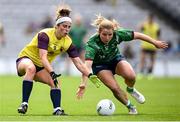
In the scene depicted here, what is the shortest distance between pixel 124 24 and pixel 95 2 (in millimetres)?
1898

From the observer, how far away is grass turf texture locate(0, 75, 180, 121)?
1314 centimetres

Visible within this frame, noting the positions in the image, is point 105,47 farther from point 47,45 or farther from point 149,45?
point 149,45

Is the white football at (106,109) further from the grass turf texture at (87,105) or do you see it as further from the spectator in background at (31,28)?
the spectator in background at (31,28)

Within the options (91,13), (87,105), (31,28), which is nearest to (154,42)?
(87,105)

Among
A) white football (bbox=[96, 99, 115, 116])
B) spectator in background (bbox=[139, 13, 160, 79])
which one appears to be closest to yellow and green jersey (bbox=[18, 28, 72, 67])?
white football (bbox=[96, 99, 115, 116])

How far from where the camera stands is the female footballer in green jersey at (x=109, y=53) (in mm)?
13875

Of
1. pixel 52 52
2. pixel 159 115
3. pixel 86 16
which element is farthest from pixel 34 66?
pixel 86 16

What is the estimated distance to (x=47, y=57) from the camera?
14.0 meters

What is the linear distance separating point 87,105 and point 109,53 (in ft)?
8.77

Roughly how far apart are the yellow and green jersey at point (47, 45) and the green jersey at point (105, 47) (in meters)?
0.42

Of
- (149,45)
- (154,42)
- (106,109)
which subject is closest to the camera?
(106,109)

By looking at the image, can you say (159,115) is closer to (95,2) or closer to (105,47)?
(105,47)

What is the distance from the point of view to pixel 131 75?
1441cm

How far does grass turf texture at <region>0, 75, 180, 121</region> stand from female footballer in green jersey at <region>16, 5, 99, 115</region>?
39cm
